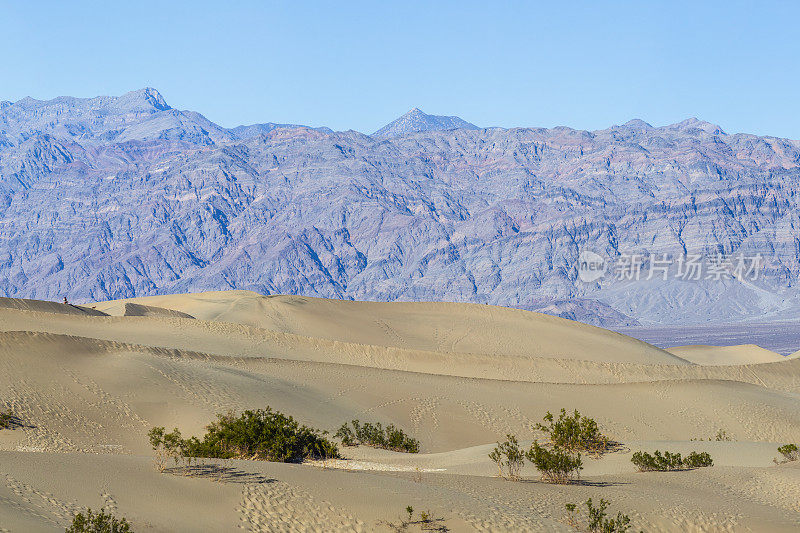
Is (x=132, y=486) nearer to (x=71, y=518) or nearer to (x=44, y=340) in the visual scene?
(x=71, y=518)

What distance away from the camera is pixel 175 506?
11883mm

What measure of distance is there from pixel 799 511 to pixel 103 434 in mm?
Answer: 15275

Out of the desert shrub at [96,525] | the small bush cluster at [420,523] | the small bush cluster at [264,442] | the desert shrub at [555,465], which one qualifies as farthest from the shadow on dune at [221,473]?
the desert shrub at [555,465]

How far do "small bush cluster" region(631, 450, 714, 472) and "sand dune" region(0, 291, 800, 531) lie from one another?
0.56 m

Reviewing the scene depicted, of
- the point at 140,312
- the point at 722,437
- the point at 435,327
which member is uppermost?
the point at 140,312

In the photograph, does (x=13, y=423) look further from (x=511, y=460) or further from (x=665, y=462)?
(x=665, y=462)

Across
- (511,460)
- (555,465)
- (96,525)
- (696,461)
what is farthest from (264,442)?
(696,461)

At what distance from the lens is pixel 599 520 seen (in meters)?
13.1

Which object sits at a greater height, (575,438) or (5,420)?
(5,420)

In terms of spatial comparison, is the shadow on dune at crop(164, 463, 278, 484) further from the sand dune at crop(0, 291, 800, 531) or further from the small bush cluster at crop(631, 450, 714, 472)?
the small bush cluster at crop(631, 450, 714, 472)

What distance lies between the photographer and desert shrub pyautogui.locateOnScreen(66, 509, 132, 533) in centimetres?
1027

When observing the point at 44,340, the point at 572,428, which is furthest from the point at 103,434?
the point at 572,428

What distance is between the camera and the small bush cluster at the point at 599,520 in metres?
13.1

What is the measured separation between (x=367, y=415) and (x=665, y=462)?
38.4 ft
